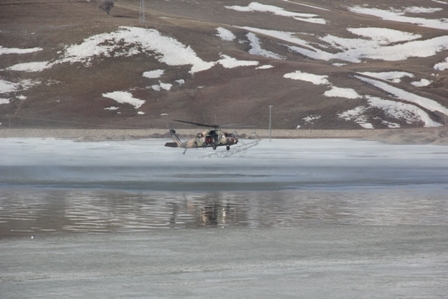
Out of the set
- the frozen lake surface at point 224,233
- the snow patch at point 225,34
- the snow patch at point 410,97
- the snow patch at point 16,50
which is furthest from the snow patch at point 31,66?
the frozen lake surface at point 224,233

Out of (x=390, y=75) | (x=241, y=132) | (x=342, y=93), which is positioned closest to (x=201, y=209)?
(x=241, y=132)

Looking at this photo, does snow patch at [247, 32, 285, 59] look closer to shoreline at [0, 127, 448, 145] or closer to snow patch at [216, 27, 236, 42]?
snow patch at [216, 27, 236, 42]

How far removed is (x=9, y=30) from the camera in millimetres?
171750

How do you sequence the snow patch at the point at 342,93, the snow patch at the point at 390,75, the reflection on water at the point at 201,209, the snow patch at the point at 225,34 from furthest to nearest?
the snow patch at the point at 225,34 < the snow patch at the point at 390,75 < the snow patch at the point at 342,93 < the reflection on water at the point at 201,209

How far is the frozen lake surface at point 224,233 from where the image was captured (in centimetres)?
1412

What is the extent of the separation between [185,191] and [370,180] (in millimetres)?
8716

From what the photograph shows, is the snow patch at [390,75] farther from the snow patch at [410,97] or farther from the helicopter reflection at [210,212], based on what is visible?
the helicopter reflection at [210,212]

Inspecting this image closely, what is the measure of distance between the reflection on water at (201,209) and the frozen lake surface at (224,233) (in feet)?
0.11

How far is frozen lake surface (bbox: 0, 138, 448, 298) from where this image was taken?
14.1 meters

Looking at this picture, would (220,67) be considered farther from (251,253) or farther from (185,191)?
(251,253)

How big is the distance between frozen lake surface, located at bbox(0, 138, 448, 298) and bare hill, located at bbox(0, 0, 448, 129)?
82.6m

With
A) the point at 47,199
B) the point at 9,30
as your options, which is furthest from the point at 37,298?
the point at 9,30

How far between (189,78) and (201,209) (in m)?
122

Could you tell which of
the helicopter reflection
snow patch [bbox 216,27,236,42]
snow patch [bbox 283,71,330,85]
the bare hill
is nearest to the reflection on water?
the helicopter reflection
